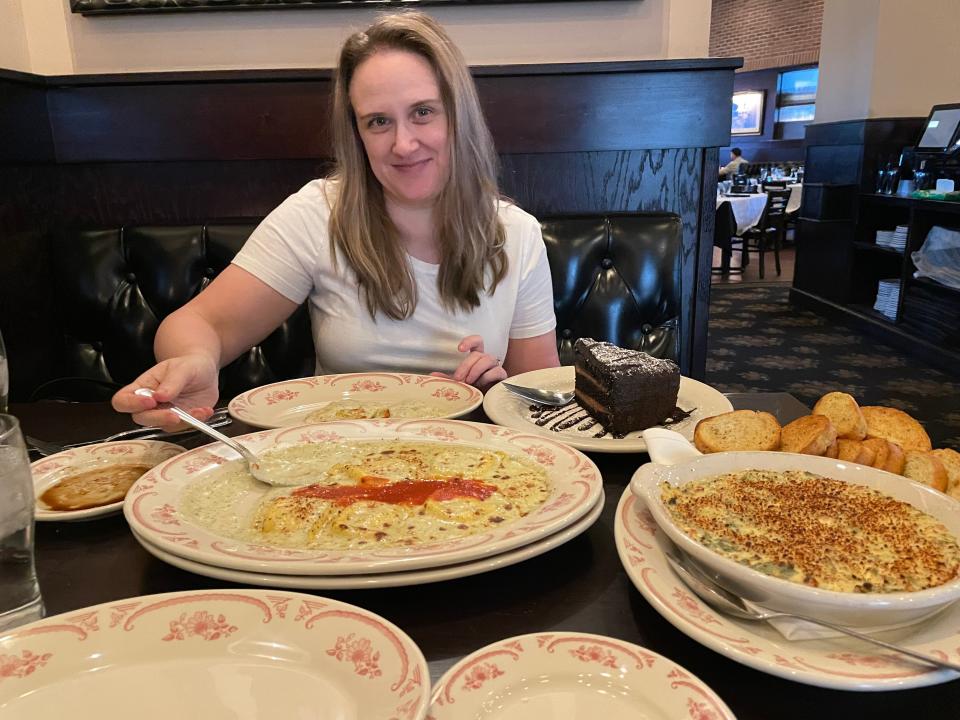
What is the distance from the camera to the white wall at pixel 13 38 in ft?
7.38

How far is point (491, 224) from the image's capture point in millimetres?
1898

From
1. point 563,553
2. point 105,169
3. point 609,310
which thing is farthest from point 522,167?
point 563,553

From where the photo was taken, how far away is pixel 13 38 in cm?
230

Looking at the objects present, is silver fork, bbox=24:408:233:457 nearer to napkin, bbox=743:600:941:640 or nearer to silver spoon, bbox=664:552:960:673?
silver spoon, bbox=664:552:960:673

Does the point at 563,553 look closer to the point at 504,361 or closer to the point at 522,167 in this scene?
the point at 504,361

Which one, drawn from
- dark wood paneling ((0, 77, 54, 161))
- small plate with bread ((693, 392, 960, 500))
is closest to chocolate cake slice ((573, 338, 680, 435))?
small plate with bread ((693, 392, 960, 500))

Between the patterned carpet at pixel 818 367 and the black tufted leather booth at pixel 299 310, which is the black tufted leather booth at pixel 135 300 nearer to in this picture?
the black tufted leather booth at pixel 299 310

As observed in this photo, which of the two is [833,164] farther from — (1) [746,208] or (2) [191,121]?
(2) [191,121]

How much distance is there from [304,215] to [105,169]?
1.11m

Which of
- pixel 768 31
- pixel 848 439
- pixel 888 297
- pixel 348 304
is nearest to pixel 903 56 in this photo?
pixel 888 297

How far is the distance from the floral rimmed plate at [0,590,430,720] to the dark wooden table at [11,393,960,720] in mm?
97

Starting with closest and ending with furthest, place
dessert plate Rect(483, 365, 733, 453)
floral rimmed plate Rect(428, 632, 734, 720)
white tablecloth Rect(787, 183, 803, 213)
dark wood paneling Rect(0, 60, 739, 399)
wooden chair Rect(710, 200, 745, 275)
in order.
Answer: floral rimmed plate Rect(428, 632, 734, 720)
dessert plate Rect(483, 365, 733, 453)
dark wood paneling Rect(0, 60, 739, 399)
wooden chair Rect(710, 200, 745, 275)
white tablecloth Rect(787, 183, 803, 213)

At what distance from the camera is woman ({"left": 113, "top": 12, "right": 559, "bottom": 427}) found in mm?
1685

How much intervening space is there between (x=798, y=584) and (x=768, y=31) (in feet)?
53.5
